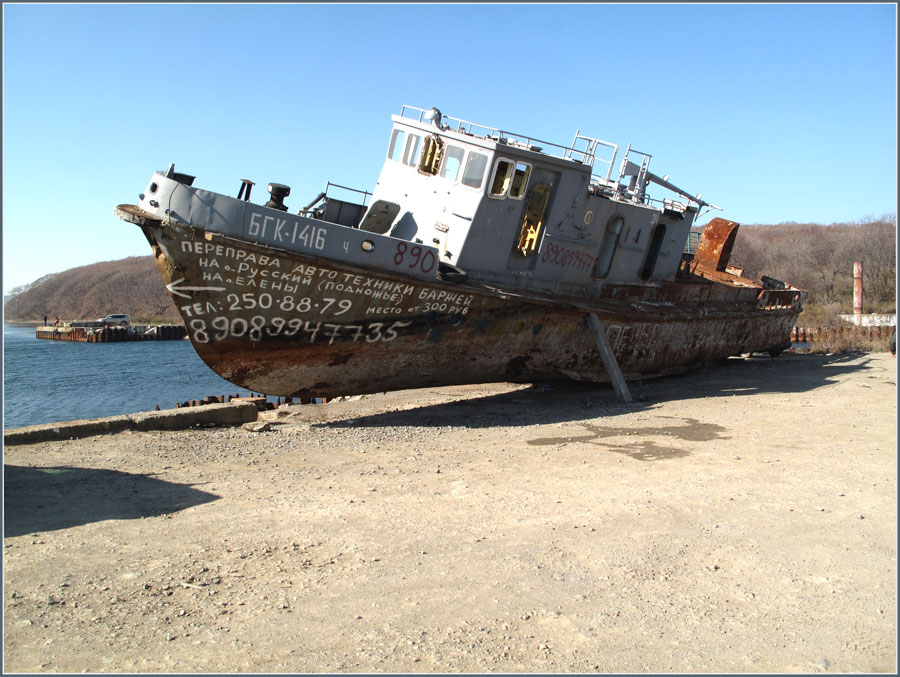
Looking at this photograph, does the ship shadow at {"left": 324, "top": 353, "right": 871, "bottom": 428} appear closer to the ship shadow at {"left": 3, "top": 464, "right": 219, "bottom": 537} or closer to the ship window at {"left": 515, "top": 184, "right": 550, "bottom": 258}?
the ship window at {"left": 515, "top": 184, "right": 550, "bottom": 258}

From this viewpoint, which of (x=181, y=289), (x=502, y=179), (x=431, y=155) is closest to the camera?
(x=181, y=289)

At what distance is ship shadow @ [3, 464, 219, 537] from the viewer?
570 cm

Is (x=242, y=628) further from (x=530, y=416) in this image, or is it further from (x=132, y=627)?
(x=530, y=416)

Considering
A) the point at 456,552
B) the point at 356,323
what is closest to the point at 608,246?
the point at 356,323

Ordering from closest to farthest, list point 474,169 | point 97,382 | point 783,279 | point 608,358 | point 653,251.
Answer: point 474,169
point 608,358
point 653,251
point 97,382
point 783,279

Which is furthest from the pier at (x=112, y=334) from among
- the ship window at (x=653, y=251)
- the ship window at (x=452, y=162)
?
the ship window at (x=452, y=162)

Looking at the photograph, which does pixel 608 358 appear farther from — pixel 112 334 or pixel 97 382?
pixel 112 334

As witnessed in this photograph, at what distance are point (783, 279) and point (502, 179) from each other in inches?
1866

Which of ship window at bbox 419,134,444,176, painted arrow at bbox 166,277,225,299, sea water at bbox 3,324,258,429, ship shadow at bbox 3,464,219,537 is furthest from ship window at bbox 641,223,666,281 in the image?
sea water at bbox 3,324,258,429

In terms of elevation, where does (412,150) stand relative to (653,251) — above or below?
above

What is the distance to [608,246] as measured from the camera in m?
13.3

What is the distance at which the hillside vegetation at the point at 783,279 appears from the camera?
4194 cm

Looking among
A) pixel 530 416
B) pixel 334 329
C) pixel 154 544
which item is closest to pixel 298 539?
pixel 154 544

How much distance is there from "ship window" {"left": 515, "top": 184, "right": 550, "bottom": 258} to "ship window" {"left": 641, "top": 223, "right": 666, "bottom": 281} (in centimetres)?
416
